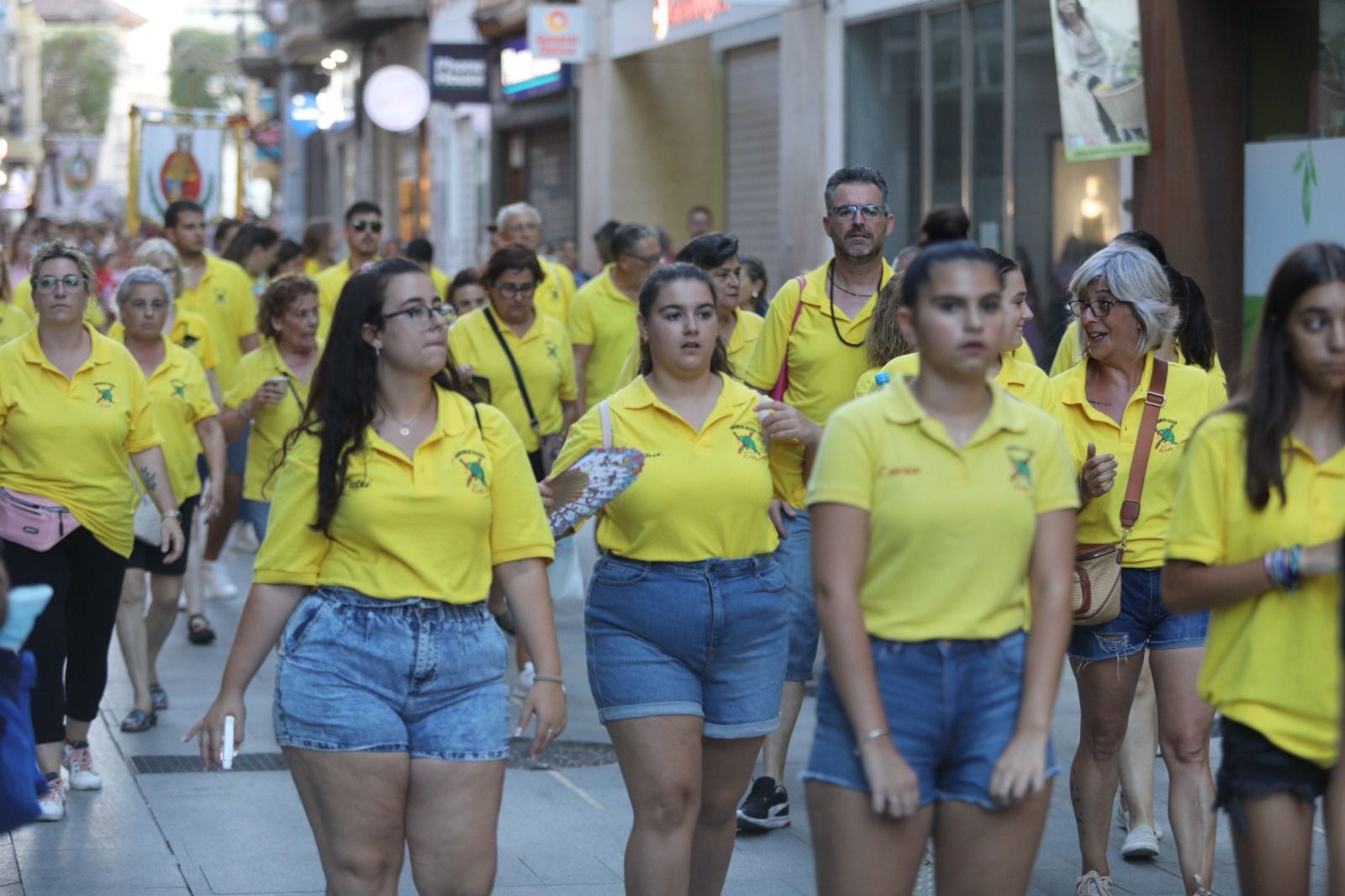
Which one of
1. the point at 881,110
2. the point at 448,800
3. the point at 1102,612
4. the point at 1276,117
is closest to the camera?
the point at 448,800

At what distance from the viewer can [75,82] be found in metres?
99.6

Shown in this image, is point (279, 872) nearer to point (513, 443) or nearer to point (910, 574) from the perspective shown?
point (513, 443)

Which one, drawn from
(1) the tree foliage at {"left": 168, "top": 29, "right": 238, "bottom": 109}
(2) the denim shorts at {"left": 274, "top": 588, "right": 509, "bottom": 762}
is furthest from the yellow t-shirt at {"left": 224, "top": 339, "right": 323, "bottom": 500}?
(1) the tree foliage at {"left": 168, "top": 29, "right": 238, "bottom": 109}

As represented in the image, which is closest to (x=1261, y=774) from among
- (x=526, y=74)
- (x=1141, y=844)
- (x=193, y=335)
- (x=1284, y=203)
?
(x=1141, y=844)

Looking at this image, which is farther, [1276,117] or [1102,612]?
[1276,117]

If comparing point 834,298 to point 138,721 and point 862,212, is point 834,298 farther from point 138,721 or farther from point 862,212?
point 138,721

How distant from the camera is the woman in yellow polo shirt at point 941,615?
3.88 m

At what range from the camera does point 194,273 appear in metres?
12.5

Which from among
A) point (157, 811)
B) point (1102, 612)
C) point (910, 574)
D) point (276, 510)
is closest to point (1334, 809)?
point (910, 574)

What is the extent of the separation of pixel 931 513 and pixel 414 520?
1.34m

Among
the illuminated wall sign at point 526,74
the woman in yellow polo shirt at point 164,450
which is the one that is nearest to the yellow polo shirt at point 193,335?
the woman in yellow polo shirt at point 164,450

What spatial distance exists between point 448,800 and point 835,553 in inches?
48.6

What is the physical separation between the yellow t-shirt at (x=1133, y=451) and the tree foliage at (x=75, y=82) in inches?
3721

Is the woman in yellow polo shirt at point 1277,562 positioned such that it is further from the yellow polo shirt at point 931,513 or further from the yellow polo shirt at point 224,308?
the yellow polo shirt at point 224,308
